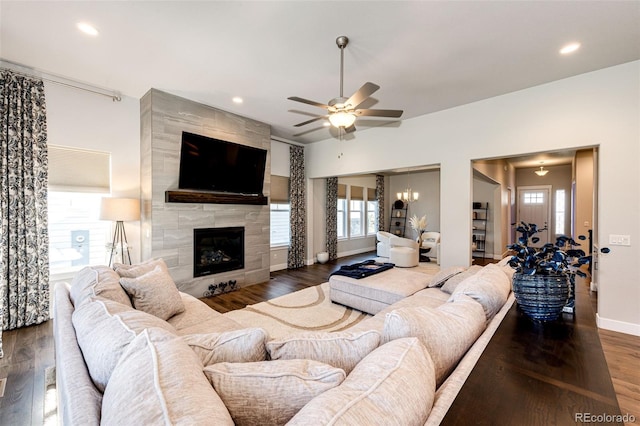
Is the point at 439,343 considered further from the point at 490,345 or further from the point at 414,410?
the point at 414,410

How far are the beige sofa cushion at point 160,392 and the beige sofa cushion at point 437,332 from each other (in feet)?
2.26

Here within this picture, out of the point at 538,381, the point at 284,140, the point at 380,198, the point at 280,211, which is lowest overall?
the point at 538,381

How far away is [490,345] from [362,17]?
2.57 meters

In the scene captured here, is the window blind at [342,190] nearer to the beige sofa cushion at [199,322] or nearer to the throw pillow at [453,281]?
the throw pillow at [453,281]

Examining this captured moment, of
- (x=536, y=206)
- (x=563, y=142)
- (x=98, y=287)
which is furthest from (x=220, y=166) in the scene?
(x=536, y=206)

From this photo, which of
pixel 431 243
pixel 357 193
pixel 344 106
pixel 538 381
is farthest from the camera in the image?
pixel 357 193

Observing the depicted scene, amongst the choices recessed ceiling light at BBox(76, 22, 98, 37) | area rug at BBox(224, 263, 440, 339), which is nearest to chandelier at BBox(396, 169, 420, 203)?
area rug at BBox(224, 263, 440, 339)

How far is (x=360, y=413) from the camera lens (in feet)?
2.10

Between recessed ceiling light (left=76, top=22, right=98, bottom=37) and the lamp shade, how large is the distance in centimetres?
182

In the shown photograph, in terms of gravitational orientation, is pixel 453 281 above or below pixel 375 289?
above

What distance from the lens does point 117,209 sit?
11.3 ft

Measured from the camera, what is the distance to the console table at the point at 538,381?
0.77 metres

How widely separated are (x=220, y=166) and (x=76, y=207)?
1970 mm

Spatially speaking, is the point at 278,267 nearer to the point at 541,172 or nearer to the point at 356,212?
the point at 356,212
